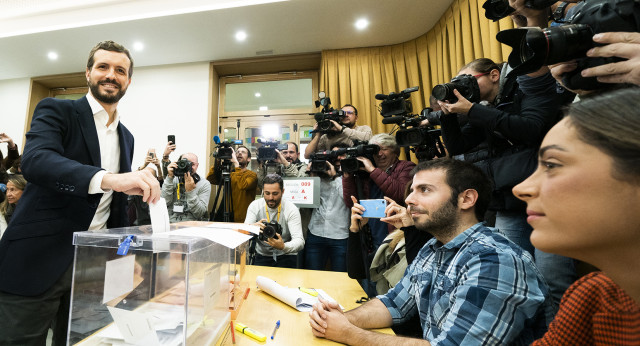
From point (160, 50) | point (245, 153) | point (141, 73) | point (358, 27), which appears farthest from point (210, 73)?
point (358, 27)

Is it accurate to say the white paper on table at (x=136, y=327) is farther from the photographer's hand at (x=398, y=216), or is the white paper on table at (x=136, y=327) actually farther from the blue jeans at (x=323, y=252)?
the blue jeans at (x=323, y=252)

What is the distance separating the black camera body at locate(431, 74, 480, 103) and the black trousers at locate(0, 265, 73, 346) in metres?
1.54

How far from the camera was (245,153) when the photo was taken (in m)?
3.33

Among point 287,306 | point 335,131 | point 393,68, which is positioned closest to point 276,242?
point 287,306

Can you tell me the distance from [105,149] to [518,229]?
1680 mm

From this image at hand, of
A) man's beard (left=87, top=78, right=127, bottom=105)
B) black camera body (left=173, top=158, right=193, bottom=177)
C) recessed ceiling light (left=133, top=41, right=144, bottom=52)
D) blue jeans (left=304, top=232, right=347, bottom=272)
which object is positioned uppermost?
recessed ceiling light (left=133, top=41, right=144, bottom=52)

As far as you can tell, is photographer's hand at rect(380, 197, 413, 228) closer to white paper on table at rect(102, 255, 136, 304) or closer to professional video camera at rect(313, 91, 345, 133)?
white paper on table at rect(102, 255, 136, 304)

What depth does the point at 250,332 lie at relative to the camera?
2.91 feet

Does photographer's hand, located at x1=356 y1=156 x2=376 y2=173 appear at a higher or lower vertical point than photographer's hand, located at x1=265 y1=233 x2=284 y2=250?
higher

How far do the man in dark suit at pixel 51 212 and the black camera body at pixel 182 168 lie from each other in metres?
1.59

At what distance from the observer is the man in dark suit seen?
872 mm

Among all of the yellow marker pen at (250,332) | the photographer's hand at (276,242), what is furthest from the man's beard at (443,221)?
the photographer's hand at (276,242)

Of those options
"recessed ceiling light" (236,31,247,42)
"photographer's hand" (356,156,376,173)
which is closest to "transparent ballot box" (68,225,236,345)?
"photographer's hand" (356,156,376,173)

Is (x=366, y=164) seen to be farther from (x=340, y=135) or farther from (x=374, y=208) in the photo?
(x=340, y=135)
